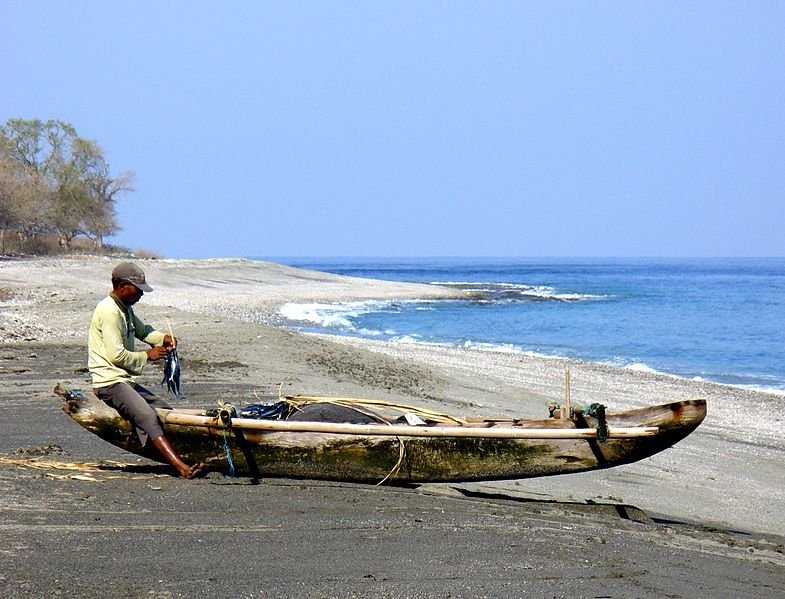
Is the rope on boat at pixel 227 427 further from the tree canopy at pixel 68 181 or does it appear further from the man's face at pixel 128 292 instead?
the tree canopy at pixel 68 181

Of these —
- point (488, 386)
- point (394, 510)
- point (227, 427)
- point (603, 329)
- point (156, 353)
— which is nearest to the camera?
point (394, 510)

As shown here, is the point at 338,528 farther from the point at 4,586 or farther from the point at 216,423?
the point at 4,586

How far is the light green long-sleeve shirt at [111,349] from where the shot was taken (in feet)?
21.5

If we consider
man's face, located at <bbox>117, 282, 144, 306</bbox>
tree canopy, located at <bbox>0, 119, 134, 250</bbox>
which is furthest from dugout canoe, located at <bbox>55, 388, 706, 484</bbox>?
tree canopy, located at <bbox>0, 119, 134, 250</bbox>

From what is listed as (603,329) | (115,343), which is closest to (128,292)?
A: (115,343)

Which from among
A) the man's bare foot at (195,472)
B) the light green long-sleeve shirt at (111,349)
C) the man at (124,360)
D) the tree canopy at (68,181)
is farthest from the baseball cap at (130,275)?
the tree canopy at (68,181)

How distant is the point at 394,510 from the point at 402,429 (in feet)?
2.20

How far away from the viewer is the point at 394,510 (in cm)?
623

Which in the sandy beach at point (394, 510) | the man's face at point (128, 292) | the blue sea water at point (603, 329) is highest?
the man's face at point (128, 292)

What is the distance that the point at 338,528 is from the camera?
5.80m

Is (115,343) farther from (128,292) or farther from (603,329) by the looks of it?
(603,329)

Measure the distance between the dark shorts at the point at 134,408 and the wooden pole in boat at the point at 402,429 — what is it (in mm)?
135

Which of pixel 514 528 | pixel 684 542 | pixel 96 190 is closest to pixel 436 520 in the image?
pixel 514 528

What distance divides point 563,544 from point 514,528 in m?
0.38
